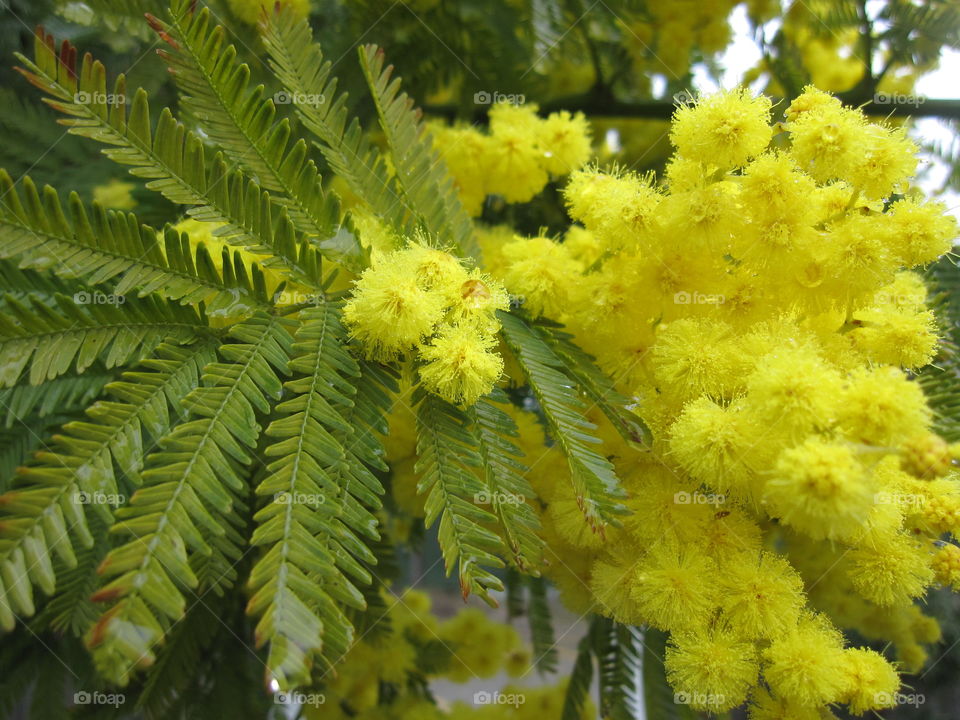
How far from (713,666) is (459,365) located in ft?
1.50

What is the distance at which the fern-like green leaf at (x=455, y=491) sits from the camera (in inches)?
29.7

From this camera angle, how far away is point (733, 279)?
Answer: 0.94 m

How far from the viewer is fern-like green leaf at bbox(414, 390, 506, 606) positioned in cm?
76

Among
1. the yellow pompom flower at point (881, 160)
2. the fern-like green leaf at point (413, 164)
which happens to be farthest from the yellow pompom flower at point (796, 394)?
the fern-like green leaf at point (413, 164)

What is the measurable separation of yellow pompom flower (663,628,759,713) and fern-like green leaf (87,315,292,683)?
A: 0.55m

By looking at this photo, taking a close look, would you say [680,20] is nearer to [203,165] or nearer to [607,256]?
[607,256]

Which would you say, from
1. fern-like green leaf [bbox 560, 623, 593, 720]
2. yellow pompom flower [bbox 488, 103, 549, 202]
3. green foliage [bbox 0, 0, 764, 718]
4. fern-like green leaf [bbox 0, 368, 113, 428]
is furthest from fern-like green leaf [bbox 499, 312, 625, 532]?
fern-like green leaf [bbox 560, 623, 593, 720]

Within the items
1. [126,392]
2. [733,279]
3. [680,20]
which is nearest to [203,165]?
[126,392]

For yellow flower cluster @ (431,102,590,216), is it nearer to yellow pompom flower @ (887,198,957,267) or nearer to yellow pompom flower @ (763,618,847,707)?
yellow pompom flower @ (887,198,957,267)

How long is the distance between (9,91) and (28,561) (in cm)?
129

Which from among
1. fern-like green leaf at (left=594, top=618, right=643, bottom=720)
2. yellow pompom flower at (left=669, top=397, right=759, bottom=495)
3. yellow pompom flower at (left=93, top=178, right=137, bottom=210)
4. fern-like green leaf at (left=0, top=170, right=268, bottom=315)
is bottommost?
fern-like green leaf at (left=594, top=618, right=643, bottom=720)

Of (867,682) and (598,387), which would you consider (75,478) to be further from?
(867,682)

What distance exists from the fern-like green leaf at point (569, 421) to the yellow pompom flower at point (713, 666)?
0.20 m

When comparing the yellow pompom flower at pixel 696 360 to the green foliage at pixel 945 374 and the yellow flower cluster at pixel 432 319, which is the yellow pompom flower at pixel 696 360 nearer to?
the yellow flower cluster at pixel 432 319
